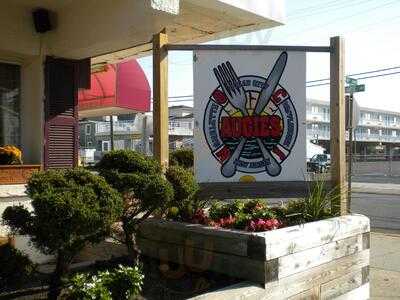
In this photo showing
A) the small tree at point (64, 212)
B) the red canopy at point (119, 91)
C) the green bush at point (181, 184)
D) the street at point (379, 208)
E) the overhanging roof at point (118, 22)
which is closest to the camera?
the small tree at point (64, 212)

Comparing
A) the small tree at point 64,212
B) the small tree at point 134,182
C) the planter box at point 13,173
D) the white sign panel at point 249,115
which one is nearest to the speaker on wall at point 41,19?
the planter box at point 13,173

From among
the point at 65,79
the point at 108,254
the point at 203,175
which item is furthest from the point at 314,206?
the point at 65,79

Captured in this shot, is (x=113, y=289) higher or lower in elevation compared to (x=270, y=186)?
lower

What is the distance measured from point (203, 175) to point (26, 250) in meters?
2.70

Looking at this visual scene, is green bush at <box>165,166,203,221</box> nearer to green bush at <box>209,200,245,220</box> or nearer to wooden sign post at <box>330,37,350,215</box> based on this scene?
green bush at <box>209,200,245,220</box>

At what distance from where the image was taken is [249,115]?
5.22 meters

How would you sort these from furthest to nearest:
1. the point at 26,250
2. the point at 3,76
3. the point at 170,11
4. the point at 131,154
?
the point at 3,76 < the point at 26,250 < the point at 170,11 < the point at 131,154

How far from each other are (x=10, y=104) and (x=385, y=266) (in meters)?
5.99

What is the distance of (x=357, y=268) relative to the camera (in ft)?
17.1

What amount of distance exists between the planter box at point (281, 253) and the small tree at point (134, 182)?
498 millimetres

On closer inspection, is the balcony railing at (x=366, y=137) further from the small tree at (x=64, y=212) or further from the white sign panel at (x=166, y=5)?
the small tree at (x=64, y=212)

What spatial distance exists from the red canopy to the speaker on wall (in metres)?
4.19

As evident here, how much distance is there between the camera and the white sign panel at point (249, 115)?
5195 millimetres

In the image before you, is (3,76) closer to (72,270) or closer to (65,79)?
(65,79)
